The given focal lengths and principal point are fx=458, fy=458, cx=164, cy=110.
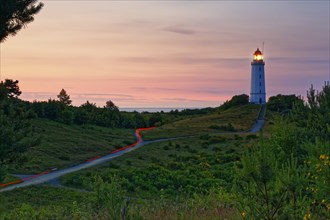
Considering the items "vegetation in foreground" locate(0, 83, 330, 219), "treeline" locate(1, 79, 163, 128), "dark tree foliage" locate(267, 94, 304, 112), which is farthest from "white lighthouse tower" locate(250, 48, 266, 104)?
"vegetation in foreground" locate(0, 83, 330, 219)

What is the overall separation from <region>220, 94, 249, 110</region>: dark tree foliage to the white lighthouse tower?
5.93 feet

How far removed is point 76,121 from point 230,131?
71.2 feet

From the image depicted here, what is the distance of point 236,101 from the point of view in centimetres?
8781

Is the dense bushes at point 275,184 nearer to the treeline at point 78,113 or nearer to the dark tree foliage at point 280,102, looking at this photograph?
the treeline at point 78,113

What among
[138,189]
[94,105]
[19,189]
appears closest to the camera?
[19,189]

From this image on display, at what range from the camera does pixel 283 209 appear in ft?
19.5

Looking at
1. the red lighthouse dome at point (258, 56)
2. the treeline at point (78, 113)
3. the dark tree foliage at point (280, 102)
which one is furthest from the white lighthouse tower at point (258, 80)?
the treeline at point (78, 113)

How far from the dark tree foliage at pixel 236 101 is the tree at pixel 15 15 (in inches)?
2894

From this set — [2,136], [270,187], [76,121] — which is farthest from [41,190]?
[76,121]

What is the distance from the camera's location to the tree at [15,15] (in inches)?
593

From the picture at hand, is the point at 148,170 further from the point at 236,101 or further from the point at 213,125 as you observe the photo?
the point at 236,101

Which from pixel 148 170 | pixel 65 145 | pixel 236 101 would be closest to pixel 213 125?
pixel 236 101

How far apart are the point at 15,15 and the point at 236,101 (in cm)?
7458

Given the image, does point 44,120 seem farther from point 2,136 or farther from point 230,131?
point 2,136
